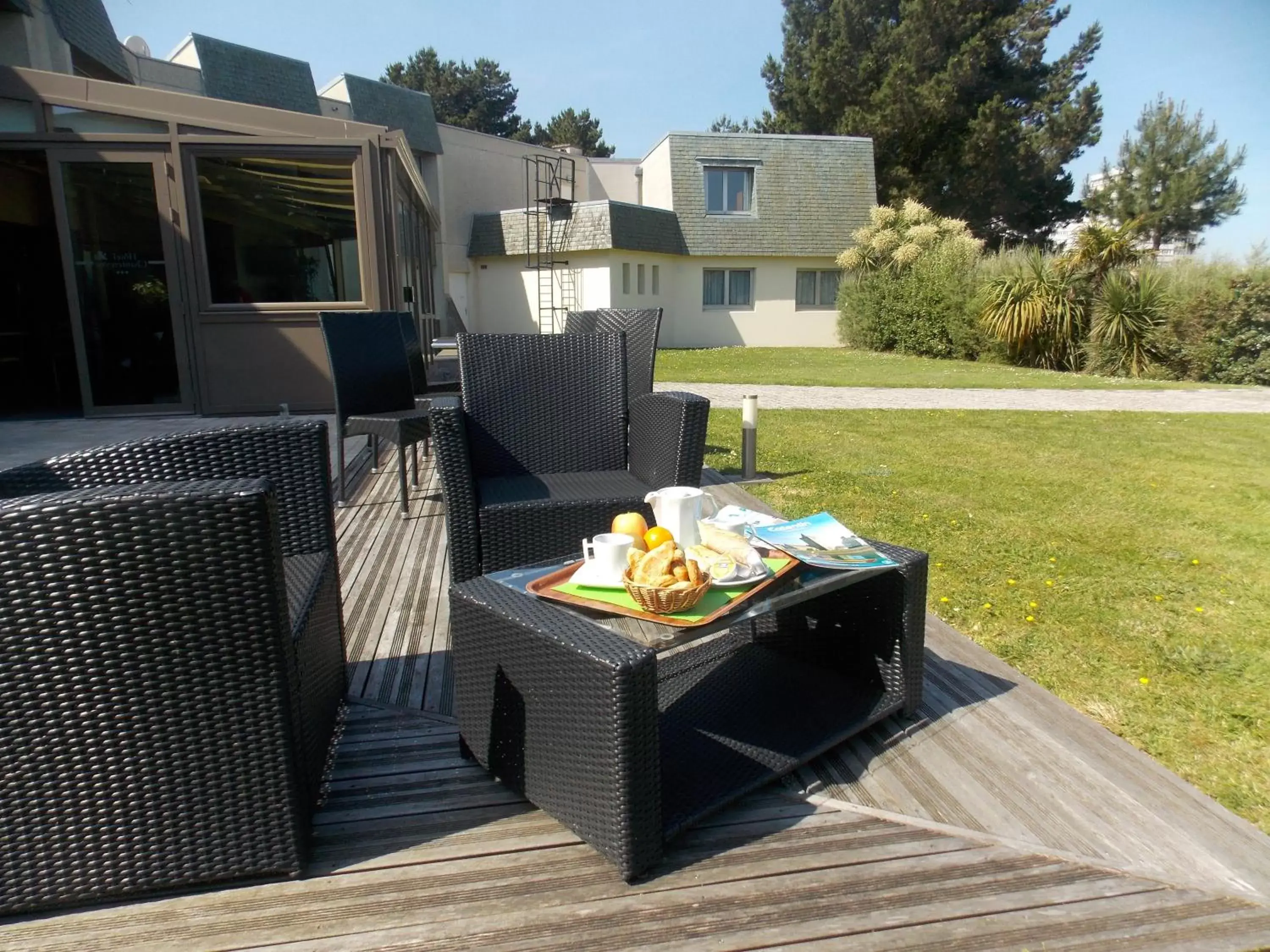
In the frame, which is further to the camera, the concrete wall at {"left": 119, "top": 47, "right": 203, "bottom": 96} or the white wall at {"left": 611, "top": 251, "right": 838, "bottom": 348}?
the white wall at {"left": 611, "top": 251, "right": 838, "bottom": 348}

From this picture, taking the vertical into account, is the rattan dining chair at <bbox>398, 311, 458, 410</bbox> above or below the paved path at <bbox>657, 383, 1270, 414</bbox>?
above

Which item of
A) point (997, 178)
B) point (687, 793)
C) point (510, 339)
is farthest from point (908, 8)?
point (687, 793)

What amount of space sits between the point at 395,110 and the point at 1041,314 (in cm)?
1513

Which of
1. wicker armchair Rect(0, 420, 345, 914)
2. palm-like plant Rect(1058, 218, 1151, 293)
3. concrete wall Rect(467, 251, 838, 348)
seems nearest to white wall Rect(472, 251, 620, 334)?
concrete wall Rect(467, 251, 838, 348)

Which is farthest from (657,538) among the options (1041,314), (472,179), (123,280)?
(472,179)

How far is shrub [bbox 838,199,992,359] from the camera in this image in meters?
14.8

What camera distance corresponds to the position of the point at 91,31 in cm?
838

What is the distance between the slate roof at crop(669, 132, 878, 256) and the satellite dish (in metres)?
11.0

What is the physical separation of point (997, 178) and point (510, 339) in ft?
82.1

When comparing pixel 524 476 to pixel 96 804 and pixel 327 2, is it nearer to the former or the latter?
pixel 96 804

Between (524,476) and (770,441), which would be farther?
(770,441)

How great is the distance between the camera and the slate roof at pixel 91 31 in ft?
24.7

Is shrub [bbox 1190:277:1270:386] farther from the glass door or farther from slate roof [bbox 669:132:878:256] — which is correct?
the glass door

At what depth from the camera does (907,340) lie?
1608cm
